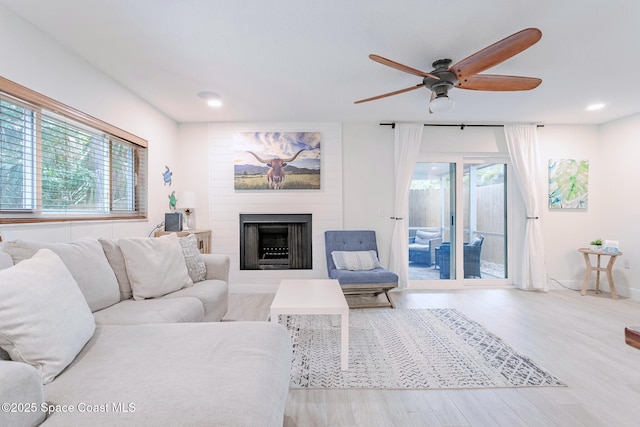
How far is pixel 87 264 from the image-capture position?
1.84 m

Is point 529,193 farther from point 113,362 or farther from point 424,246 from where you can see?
point 113,362

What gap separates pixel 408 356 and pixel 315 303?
2.75 feet

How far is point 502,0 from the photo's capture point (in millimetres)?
1790

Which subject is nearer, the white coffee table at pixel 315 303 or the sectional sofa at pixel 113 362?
the sectional sofa at pixel 113 362

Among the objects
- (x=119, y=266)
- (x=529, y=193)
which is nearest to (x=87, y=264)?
(x=119, y=266)

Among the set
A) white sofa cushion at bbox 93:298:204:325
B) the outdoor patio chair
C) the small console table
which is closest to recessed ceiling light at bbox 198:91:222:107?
white sofa cushion at bbox 93:298:204:325

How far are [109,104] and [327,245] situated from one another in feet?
9.36

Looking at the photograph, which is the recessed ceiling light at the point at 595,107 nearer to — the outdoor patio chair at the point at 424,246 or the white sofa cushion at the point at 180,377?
the outdoor patio chair at the point at 424,246

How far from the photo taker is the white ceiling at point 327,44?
1.87 m

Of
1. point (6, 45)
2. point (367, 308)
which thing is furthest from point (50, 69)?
point (367, 308)

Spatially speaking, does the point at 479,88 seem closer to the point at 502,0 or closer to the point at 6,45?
the point at 502,0

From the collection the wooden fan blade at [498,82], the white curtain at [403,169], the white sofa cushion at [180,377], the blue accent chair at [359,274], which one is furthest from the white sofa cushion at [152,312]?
the white curtain at [403,169]

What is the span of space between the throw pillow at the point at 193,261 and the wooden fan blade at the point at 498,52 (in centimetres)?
267

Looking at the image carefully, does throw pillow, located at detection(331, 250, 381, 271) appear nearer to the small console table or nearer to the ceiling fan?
the ceiling fan
